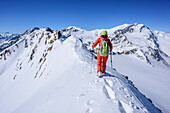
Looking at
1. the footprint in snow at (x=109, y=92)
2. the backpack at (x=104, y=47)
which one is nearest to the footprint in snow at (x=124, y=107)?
the footprint in snow at (x=109, y=92)

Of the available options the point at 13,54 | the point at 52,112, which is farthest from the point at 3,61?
the point at 52,112

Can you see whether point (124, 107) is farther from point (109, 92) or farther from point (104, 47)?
point (104, 47)

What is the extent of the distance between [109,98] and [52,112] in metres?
2.98

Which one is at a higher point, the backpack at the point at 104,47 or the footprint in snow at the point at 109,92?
the backpack at the point at 104,47

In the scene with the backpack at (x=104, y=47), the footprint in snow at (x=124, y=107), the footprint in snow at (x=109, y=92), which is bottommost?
the footprint in snow at (x=124, y=107)

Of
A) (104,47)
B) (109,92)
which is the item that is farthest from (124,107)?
(104,47)

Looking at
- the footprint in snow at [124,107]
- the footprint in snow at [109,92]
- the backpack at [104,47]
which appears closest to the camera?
the footprint in snow at [124,107]

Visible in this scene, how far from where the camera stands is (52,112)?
4.58 m

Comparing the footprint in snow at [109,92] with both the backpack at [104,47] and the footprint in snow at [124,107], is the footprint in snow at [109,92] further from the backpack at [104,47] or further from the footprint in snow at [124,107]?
the backpack at [104,47]

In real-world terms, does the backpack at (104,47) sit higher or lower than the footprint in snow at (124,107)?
higher

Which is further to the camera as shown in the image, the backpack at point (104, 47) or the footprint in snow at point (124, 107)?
the backpack at point (104, 47)

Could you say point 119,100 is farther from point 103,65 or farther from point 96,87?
point 103,65

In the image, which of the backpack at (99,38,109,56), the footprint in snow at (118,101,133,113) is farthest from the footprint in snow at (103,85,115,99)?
the backpack at (99,38,109,56)

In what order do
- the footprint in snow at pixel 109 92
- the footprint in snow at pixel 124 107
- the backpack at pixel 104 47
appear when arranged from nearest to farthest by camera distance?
the footprint in snow at pixel 124 107 → the footprint in snow at pixel 109 92 → the backpack at pixel 104 47
